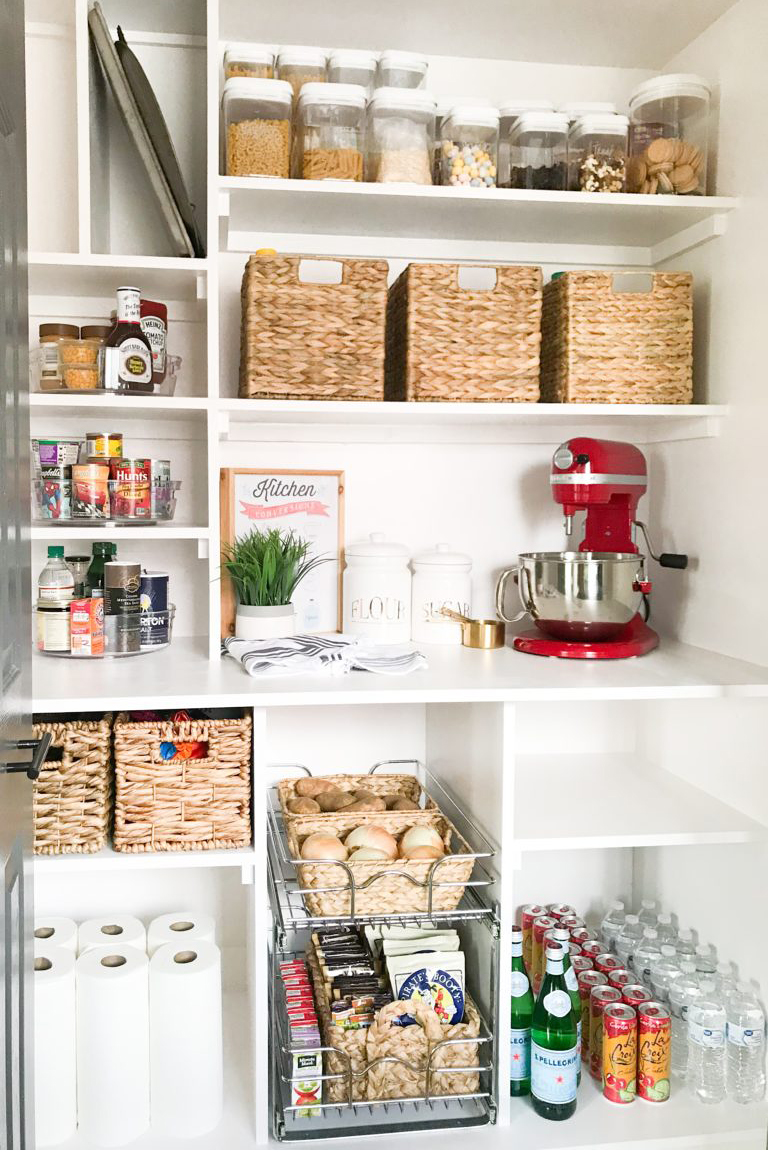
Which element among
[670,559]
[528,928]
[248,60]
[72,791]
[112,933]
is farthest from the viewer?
[528,928]

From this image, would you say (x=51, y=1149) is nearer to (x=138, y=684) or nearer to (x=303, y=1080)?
(x=303, y=1080)

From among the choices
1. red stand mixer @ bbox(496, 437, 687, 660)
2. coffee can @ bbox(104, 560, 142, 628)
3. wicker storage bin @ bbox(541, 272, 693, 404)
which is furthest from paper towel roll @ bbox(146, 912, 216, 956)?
wicker storage bin @ bbox(541, 272, 693, 404)

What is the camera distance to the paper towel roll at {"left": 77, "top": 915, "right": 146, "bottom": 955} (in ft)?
6.64

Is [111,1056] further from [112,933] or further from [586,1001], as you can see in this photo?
[586,1001]

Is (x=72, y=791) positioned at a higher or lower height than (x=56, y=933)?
higher

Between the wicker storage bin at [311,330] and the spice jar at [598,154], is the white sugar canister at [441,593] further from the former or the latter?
the spice jar at [598,154]

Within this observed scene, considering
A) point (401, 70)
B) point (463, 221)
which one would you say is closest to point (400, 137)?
point (401, 70)

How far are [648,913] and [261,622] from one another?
111 cm

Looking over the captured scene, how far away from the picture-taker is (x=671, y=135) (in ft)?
6.94

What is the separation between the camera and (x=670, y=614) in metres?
2.34

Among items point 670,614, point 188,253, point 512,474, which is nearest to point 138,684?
point 188,253

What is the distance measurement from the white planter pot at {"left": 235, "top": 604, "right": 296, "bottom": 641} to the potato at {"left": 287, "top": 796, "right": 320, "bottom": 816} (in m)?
0.34

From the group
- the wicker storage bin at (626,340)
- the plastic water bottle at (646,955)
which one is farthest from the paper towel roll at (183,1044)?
the wicker storage bin at (626,340)

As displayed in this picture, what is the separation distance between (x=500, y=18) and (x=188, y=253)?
82 centimetres
